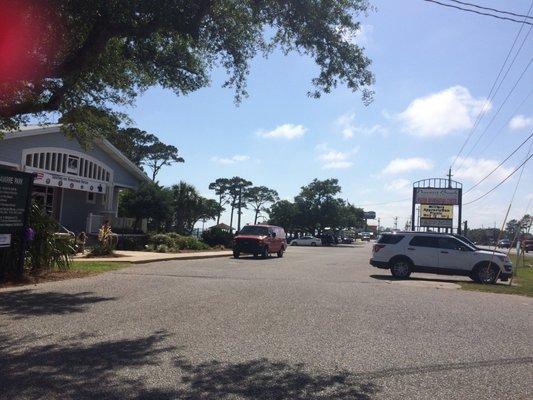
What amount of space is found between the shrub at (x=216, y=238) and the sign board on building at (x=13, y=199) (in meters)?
23.9

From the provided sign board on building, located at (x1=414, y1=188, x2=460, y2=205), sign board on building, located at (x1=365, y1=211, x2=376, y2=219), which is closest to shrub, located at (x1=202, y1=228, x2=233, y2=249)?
sign board on building, located at (x1=414, y1=188, x2=460, y2=205)

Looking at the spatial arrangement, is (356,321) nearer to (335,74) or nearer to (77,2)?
(335,74)

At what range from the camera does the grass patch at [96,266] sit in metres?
17.0

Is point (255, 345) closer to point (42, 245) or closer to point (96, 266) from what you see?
point (42, 245)

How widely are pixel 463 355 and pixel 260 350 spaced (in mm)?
2731

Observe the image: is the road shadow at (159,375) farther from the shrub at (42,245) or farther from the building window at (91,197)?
the building window at (91,197)

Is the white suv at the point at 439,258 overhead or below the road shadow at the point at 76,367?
overhead

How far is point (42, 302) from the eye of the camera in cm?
1073

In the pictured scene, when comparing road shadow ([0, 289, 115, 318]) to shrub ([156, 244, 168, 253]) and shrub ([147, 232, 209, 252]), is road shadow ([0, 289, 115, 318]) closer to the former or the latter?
shrub ([156, 244, 168, 253])

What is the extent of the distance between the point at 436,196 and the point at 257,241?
19.0 m

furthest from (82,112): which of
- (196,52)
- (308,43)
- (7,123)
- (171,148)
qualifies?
(171,148)

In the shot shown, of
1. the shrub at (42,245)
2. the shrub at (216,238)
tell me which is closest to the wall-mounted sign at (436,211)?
the shrub at (216,238)

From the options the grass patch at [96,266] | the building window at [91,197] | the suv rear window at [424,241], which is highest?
the building window at [91,197]

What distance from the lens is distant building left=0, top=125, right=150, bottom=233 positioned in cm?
2672
